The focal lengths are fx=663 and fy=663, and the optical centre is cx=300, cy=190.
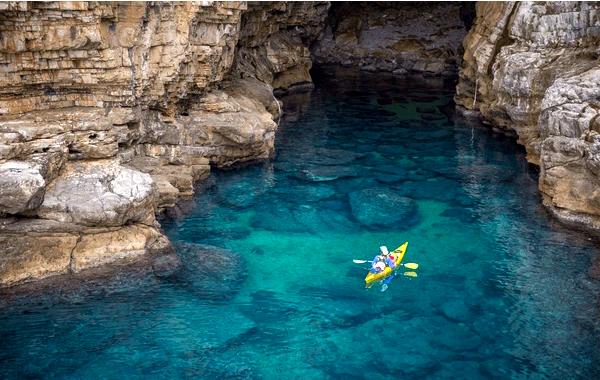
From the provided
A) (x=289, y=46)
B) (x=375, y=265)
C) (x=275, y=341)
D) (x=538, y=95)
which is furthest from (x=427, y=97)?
(x=275, y=341)

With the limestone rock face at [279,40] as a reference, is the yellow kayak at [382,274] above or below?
below

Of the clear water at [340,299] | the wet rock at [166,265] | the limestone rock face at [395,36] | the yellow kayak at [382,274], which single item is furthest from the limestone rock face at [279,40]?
the yellow kayak at [382,274]

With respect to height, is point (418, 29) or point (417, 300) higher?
point (418, 29)

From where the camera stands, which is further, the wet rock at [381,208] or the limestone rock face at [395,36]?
the limestone rock face at [395,36]

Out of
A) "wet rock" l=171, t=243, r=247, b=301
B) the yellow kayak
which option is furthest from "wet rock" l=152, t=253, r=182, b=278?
the yellow kayak

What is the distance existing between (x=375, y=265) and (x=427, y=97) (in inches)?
969

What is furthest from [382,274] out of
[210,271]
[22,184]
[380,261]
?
[22,184]

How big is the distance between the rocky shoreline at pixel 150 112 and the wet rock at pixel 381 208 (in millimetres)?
4870

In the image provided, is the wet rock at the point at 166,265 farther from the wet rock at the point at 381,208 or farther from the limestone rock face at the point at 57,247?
the wet rock at the point at 381,208

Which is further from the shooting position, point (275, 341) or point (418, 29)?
point (418, 29)

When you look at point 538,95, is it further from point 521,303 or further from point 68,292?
point 68,292

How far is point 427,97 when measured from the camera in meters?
41.7

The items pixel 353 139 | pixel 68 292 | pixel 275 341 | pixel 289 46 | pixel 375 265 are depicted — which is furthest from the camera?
pixel 289 46

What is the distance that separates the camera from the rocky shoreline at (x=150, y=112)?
18.7 m
